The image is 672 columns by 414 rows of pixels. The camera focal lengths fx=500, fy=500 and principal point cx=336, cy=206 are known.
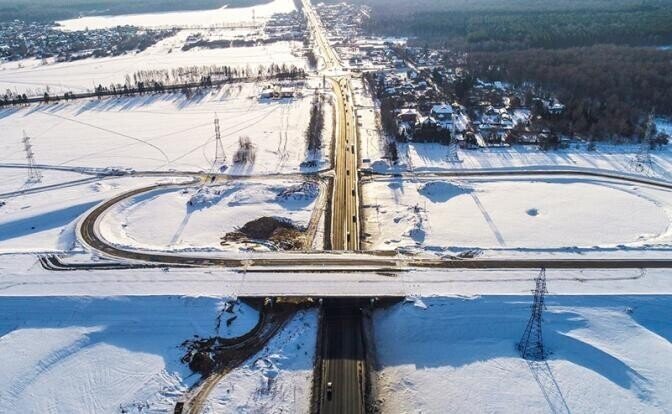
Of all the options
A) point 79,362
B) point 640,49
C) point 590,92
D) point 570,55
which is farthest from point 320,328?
point 640,49

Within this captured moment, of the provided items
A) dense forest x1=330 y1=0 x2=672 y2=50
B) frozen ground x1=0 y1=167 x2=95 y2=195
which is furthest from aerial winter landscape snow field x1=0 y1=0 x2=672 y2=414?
dense forest x1=330 y1=0 x2=672 y2=50

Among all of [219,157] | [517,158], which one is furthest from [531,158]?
[219,157]

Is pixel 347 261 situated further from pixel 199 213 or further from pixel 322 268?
pixel 199 213

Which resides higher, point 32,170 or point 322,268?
point 32,170

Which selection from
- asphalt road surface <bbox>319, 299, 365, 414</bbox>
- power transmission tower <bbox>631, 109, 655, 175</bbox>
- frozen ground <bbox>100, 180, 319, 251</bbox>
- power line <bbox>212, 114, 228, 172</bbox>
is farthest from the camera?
power line <bbox>212, 114, 228, 172</bbox>

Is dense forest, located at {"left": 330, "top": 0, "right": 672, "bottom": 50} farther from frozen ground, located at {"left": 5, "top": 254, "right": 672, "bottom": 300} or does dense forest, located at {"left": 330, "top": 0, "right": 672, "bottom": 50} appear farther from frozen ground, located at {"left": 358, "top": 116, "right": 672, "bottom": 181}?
frozen ground, located at {"left": 5, "top": 254, "right": 672, "bottom": 300}
